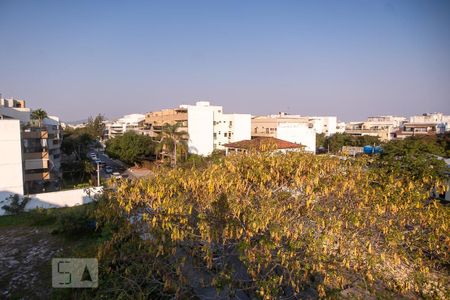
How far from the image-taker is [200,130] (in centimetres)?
4472

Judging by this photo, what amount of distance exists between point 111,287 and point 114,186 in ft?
6.68

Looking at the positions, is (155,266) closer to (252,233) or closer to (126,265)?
(126,265)

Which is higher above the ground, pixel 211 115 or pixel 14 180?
pixel 211 115

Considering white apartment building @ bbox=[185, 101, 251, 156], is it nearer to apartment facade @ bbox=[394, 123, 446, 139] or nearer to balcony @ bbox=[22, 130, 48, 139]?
balcony @ bbox=[22, 130, 48, 139]

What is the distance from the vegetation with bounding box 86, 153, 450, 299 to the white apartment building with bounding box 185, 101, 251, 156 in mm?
38081

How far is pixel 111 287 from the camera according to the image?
557 cm

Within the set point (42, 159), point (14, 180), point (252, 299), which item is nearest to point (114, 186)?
point (252, 299)

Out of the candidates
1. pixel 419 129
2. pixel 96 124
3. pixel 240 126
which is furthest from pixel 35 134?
pixel 419 129

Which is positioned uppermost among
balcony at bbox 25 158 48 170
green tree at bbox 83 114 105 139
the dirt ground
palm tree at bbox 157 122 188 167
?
green tree at bbox 83 114 105 139

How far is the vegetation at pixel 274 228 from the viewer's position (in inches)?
193

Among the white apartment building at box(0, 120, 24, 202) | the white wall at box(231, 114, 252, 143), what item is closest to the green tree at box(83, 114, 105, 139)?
the white wall at box(231, 114, 252, 143)
